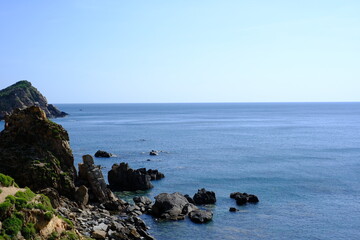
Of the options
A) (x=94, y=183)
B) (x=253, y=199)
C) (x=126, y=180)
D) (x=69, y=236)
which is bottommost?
(x=253, y=199)

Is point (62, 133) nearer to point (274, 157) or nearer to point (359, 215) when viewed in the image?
point (359, 215)

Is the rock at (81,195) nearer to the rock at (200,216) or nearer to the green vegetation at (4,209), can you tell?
Answer: the rock at (200,216)

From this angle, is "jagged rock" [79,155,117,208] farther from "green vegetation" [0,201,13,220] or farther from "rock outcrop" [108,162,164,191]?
"green vegetation" [0,201,13,220]

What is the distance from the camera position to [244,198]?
69.9 m

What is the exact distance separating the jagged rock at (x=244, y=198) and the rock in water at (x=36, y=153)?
2772 centimetres

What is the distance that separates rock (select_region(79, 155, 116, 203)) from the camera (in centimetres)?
6494

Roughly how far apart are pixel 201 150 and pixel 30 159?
259ft

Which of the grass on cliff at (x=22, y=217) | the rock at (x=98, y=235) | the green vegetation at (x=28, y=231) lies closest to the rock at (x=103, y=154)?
the rock at (x=98, y=235)

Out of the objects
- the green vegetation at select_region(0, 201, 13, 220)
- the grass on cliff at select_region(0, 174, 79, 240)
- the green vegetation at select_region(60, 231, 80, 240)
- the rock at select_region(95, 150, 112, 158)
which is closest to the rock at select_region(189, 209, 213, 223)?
the grass on cliff at select_region(0, 174, 79, 240)

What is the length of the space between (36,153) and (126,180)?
865 inches

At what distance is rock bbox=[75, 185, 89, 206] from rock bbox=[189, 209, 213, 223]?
15.9 meters

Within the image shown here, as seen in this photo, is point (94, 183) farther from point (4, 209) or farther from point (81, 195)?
point (4, 209)

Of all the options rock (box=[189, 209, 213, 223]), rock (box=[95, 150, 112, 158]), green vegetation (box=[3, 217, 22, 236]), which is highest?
green vegetation (box=[3, 217, 22, 236])

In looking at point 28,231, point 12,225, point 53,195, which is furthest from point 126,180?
point 12,225
